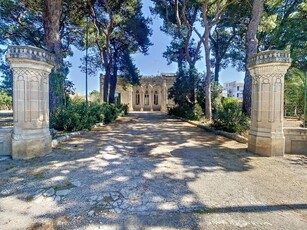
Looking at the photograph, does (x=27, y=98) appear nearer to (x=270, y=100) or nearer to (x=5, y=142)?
(x=5, y=142)

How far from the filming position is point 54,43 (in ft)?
28.6

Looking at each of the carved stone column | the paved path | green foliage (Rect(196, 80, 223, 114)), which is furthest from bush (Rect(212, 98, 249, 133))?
the carved stone column

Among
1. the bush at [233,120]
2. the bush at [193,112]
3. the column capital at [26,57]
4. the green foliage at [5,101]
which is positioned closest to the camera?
the column capital at [26,57]

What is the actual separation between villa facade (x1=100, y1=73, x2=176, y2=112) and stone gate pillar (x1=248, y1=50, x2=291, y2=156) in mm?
29843

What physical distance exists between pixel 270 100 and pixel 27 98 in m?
6.31

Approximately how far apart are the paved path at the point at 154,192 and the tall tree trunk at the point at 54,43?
15.5ft

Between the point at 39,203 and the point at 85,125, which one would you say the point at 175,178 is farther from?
the point at 85,125

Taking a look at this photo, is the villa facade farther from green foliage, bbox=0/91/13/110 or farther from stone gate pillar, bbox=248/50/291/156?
stone gate pillar, bbox=248/50/291/156

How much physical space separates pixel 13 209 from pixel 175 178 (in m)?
2.50

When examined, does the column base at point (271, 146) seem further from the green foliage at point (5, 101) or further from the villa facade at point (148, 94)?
the green foliage at point (5, 101)

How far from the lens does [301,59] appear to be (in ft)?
47.3

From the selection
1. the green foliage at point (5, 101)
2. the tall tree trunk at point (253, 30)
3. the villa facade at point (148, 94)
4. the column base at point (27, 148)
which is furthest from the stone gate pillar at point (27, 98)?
the green foliage at point (5, 101)

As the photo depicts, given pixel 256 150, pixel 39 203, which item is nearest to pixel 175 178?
pixel 39 203

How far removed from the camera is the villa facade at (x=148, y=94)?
35.5m
